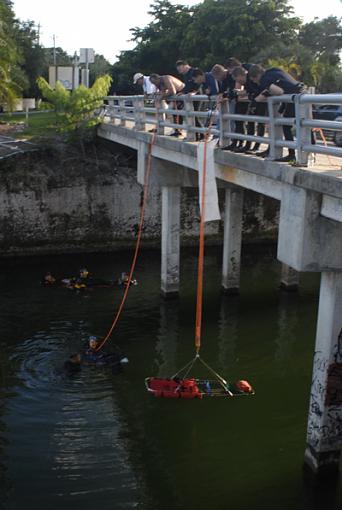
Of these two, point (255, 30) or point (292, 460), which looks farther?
point (255, 30)

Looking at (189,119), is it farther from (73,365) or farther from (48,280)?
(48,280)

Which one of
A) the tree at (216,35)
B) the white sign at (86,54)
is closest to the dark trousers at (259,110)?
the white sign at (86,54)

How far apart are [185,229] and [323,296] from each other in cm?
1720

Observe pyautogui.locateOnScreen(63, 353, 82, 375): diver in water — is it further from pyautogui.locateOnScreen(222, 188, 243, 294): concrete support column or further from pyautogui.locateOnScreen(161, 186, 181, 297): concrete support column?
pyautogui.locateOnScreen(222, 188, 243, 294): concrete support column

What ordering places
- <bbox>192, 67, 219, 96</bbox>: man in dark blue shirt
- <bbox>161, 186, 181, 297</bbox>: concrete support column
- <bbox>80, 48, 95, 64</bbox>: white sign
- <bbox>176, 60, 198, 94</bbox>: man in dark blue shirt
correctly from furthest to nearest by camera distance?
<bbox>80, 48, 95, 64</bbox>: white sign, <bbox>161, 186, 181, 297</bbox>: concrete support column, <bbox>176, 60, 198, 94</bbox>: man in dark blue shirt, <bbox>192, 67, 219, 96</bbox>: man in dark blue shirt

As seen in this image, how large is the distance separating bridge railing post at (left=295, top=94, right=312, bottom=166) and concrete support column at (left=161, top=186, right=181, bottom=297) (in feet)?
29.7

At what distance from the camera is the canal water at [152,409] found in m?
9.70

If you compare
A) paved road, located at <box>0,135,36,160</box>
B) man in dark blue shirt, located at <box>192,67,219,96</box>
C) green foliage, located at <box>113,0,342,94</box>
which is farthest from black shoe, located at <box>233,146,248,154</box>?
green foliage, located at <box>113,0,342,94</box>

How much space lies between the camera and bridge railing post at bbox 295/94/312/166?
28.4ft

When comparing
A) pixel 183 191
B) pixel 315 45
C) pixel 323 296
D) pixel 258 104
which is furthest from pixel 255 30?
pixel 323 296

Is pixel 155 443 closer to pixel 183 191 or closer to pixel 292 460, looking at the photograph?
pixel 292 460

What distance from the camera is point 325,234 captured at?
8.95 m

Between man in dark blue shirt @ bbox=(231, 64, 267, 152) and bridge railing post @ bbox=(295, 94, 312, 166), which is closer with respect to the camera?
bridge railing post @ bbox=(295, 94, 312, 166)

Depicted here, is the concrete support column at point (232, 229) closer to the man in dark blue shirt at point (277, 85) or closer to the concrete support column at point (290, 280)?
the concrete support column at point (290, 280)
